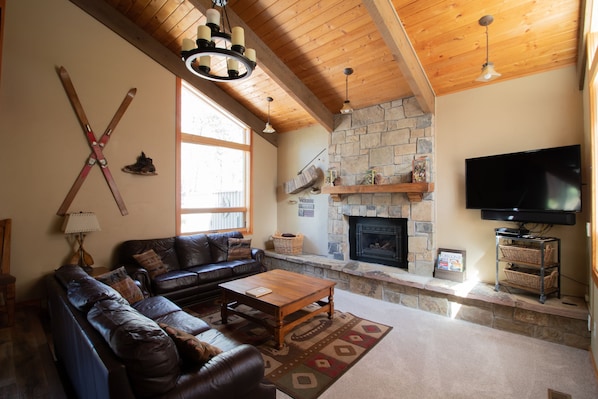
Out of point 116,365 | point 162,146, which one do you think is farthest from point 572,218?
point 162,146

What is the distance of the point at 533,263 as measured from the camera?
10.1 ft

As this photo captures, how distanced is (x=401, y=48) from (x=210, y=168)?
3.64m

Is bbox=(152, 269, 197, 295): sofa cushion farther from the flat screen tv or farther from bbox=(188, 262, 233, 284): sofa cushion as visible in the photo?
the flat screen tv

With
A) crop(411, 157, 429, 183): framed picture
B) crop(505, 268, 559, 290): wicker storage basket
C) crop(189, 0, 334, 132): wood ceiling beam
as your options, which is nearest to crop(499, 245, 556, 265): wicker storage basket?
crop(505, 268, 559, 290): wicker storage basket

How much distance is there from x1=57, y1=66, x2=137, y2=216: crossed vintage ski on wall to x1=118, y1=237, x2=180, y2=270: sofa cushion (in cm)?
50

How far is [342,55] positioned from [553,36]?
2.26 metres

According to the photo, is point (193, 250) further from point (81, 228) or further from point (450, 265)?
point (450, 265)

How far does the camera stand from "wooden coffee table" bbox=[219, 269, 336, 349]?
2816 mm

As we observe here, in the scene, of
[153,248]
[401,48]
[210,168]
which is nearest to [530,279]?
[401,48]

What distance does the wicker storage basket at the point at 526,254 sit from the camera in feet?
10.0

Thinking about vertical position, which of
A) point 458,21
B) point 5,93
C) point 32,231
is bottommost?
point 32,231

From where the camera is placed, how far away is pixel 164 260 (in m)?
4.18

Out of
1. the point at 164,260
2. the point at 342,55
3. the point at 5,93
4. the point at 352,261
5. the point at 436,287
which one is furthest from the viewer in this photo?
the point at 352,261

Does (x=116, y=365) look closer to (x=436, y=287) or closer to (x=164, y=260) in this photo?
(x=164, y=260)
